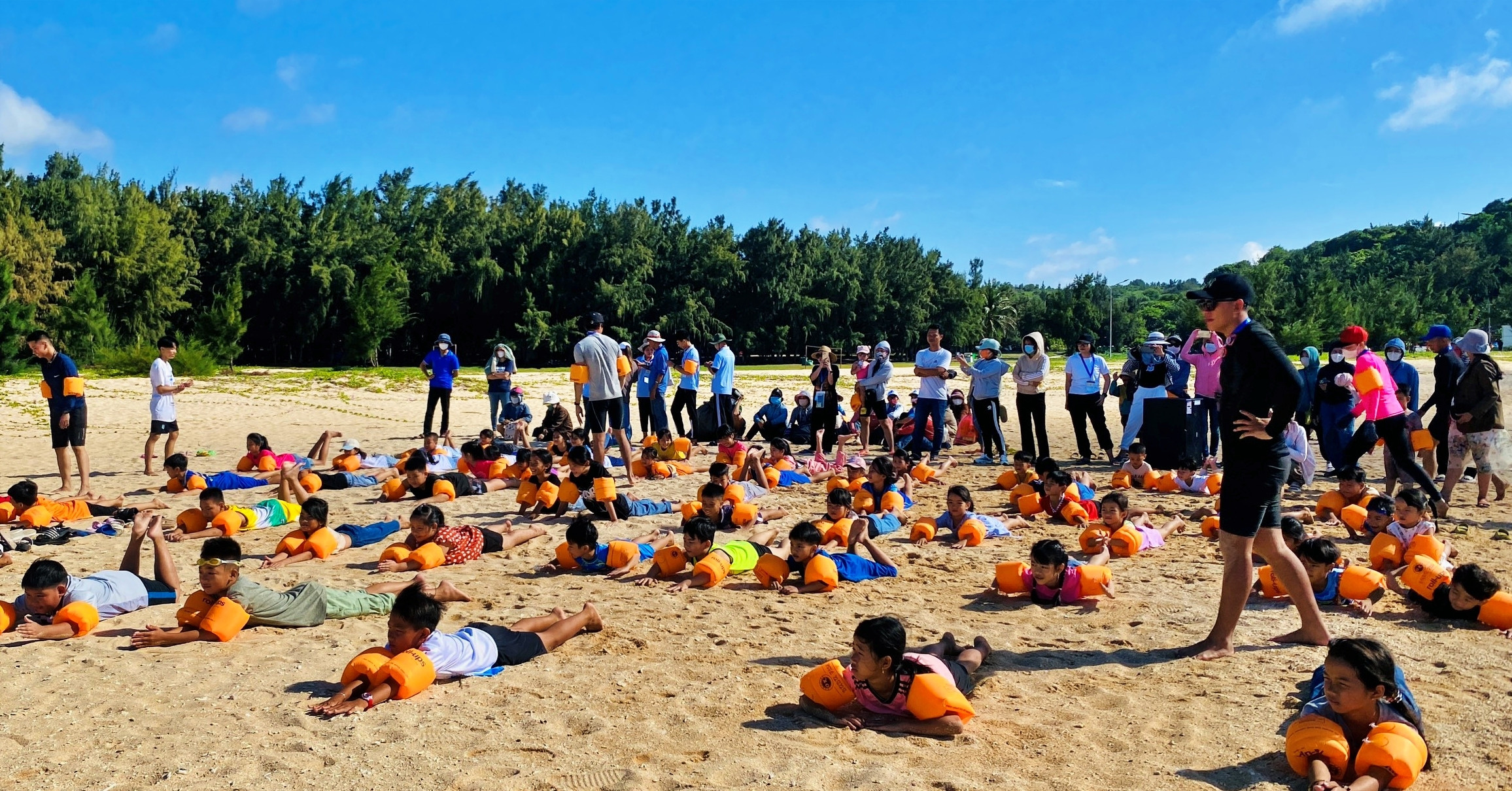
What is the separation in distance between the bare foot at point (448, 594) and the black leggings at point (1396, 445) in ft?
27.3

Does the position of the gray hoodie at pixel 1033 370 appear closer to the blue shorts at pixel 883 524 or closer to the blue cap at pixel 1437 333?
the blue cap at pixel 1437 333

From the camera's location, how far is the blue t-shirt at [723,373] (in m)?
15.9

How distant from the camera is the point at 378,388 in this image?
86.9 feet

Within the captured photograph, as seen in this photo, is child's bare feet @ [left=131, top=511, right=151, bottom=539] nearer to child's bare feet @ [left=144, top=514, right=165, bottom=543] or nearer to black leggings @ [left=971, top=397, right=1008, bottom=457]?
child's bare feet @ [left=144, top=514, right=165, bottom=543]

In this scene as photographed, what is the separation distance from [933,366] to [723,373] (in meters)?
3.61

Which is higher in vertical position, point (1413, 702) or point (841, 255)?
point (841, 255)

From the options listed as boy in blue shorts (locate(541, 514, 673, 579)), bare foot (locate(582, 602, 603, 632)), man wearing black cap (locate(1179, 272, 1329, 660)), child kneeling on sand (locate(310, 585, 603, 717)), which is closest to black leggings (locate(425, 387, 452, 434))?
boy in blue shorts (locate(541, 514, 673, 579))

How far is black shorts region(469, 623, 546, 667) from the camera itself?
212 inches

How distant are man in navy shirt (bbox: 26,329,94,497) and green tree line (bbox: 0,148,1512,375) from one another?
85.4 ft

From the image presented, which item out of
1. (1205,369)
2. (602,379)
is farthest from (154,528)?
(1205,369)

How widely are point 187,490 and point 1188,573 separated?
10.5 meters

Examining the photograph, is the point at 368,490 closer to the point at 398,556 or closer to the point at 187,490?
the point at 187,490

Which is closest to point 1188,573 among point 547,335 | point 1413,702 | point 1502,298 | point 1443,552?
point 1443,552

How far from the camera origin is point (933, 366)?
46.3 feet
